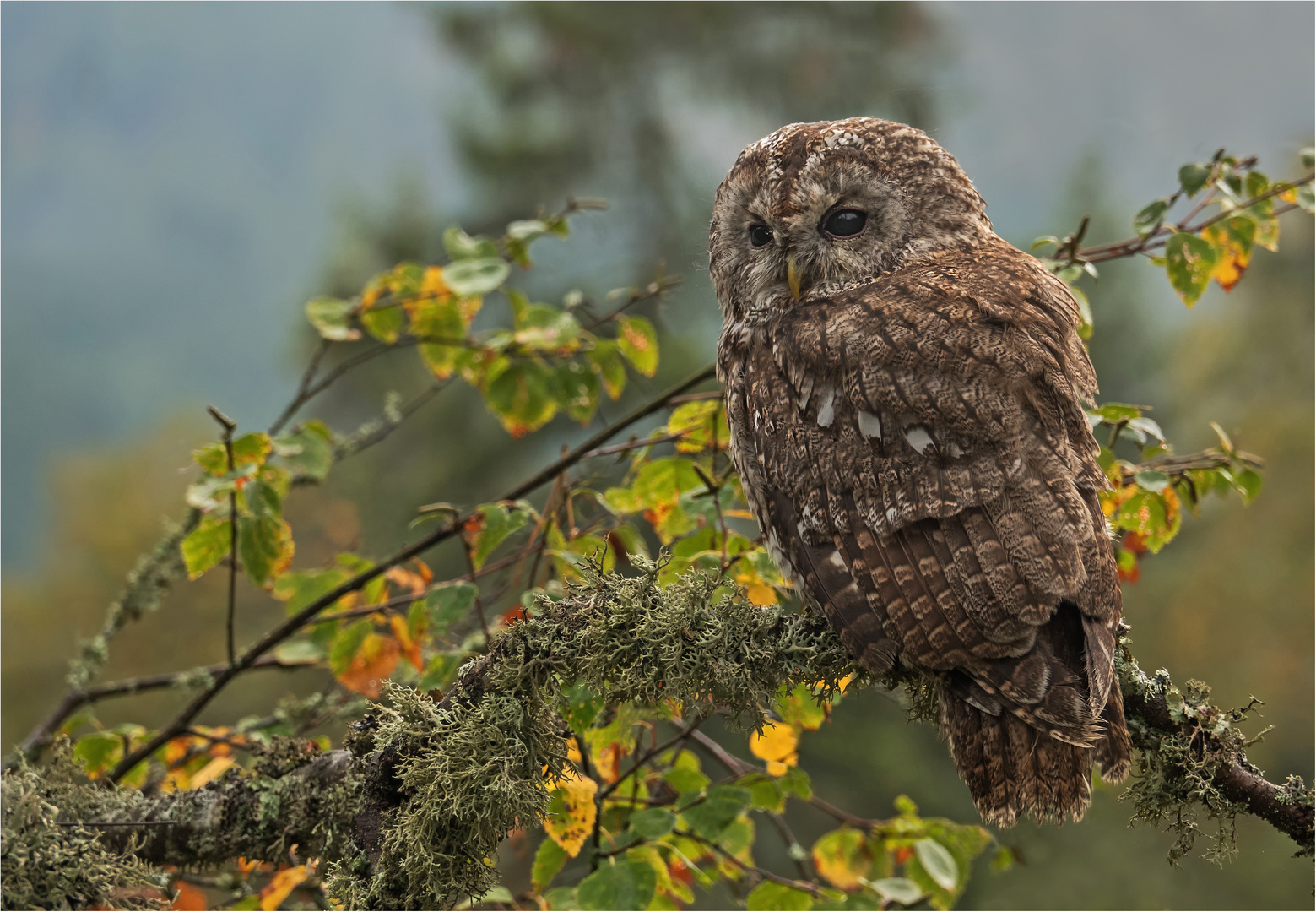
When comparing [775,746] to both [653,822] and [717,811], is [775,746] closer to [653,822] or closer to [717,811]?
[717,811]

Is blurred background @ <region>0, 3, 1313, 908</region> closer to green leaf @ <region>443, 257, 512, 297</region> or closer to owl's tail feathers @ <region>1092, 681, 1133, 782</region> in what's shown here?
green leaf @ <region>443, 257, 512, 297</region>

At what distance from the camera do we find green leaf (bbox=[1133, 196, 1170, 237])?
6.56ft

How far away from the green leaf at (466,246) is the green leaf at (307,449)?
1.79ft

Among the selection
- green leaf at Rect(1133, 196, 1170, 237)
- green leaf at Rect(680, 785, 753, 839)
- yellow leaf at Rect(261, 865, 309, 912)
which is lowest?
yellow leaf at Rect(261, 865, 309, 912)

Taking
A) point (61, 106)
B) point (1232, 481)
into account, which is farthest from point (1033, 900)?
point (61, 106)

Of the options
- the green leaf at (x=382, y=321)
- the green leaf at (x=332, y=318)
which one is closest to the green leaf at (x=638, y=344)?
the green leaf at (x=382, y=321)

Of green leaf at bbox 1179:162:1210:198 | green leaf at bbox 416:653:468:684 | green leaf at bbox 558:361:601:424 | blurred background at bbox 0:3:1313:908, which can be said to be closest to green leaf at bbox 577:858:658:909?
green leaf at bbox 416:653:468:684

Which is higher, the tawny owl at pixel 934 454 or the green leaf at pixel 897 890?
the tawny owl at pixel 934 454

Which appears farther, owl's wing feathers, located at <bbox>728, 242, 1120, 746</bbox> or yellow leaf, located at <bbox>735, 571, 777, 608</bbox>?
yellow leaf, located at <bbox>735, 571, 777, 608</bbox>

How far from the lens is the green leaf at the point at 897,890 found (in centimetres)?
192

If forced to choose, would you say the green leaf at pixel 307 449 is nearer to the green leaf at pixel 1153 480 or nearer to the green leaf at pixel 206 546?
the green leaf at pixel 206 546

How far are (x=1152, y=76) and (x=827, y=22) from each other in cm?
1131

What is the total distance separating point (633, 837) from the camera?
1.83m

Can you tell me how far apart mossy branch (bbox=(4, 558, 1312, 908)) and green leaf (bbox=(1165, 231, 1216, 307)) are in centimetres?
97
